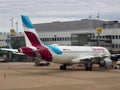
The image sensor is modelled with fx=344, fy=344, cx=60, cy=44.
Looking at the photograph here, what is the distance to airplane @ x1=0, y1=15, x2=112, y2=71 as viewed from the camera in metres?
50.2

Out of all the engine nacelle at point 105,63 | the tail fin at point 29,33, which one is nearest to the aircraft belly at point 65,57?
the tail fin at point 29,33

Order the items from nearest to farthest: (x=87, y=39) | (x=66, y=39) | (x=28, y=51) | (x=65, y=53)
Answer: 1. (x=28, y=51)
2. (x=65, y=53)
3. (x=87, y=39)
4. (x=66, y=39)

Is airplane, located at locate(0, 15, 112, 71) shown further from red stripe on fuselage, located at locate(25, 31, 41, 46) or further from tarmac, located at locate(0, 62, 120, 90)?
tarmac, located at locate(0, 62, 120, 90)

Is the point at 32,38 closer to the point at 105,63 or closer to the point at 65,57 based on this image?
the point at 65,57

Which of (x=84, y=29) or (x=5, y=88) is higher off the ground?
(x=84, y=29)

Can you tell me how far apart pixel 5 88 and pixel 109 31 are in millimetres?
74979

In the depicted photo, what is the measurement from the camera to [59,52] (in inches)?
2115

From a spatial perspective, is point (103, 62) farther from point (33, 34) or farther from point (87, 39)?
point (87, 39)

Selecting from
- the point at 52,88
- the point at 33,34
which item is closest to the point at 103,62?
the point at 33,34

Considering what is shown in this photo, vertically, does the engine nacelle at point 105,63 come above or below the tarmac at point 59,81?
above

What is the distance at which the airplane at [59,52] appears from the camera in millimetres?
50219

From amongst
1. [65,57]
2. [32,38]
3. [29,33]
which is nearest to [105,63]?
[65,57]

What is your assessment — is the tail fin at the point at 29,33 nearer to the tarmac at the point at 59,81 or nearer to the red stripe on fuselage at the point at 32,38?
the red stripe on fuselage at the point at 32,38

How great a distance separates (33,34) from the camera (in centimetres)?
5091
